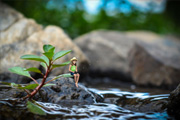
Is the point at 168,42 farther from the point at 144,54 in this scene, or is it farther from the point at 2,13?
the point at 2,13

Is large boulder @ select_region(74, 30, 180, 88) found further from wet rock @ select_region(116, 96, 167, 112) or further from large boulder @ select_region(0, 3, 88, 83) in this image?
wet rock @ select_region(116, 96, 167, 112)

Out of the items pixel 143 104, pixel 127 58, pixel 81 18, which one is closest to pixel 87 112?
pixel 143 104

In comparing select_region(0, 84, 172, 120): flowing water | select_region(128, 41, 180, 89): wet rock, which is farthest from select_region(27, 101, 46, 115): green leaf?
select_region(128, 41, 180, 89): wet rock

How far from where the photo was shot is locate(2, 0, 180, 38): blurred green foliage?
6992 millimetres

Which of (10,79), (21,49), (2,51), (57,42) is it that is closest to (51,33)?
(57,42)

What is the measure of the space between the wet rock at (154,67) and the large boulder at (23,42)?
122 centimetres

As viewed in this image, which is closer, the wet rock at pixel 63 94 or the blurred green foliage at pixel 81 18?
the wet rock at pixel 63 94

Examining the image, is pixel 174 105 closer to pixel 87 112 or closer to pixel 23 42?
pixel 87 112

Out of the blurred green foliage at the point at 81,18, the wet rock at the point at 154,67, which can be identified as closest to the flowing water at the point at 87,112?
the wet rock at the point at 154,67

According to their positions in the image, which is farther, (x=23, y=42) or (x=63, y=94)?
(x=23, y=42)

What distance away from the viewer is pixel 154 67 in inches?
176

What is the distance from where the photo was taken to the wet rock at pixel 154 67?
14.0ft

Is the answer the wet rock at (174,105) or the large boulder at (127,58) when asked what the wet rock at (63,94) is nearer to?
the wet rock at (174,105)

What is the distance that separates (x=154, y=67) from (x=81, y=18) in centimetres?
439
